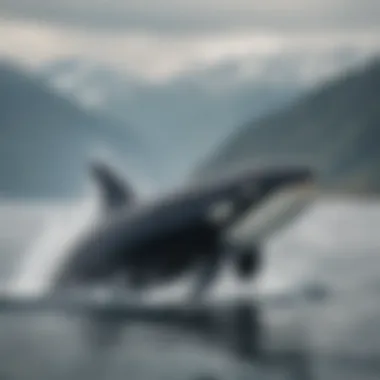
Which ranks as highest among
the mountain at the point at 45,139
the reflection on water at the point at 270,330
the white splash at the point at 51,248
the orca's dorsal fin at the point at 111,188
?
the mountain at the point at 45,139

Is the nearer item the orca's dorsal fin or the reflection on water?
the reflection on water

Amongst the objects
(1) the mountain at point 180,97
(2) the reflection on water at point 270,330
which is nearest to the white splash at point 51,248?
(2) the reflection on water at point 270,330

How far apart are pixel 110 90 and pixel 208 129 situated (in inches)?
14.7

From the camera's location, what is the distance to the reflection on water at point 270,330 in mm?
2334

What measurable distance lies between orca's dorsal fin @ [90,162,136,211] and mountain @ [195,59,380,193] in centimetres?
26

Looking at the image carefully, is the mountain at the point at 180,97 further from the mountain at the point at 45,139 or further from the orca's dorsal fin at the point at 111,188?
the orca's dorsal fin at the point at 111,188

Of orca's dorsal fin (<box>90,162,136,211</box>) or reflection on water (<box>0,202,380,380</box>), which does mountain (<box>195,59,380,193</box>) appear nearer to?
reflection on water (<box>0,202,380,380</box>)

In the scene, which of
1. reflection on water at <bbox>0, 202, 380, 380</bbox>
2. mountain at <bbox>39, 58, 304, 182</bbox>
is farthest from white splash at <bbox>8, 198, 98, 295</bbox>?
mountain at <bbox>39, 58, 304, 182</bbox>

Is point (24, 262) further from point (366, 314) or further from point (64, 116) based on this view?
point (366, 314)

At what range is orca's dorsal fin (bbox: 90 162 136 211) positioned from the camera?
244cm

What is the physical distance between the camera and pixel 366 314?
92.6 inches

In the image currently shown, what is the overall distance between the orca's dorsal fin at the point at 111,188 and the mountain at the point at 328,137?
0.87 ft

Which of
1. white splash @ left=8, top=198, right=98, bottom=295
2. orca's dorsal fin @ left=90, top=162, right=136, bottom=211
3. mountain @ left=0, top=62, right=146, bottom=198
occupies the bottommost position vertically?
white splash @ left=8, top=198, right=98, bottom=295

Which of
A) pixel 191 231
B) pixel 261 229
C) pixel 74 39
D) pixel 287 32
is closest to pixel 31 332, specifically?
pixel 191 231
